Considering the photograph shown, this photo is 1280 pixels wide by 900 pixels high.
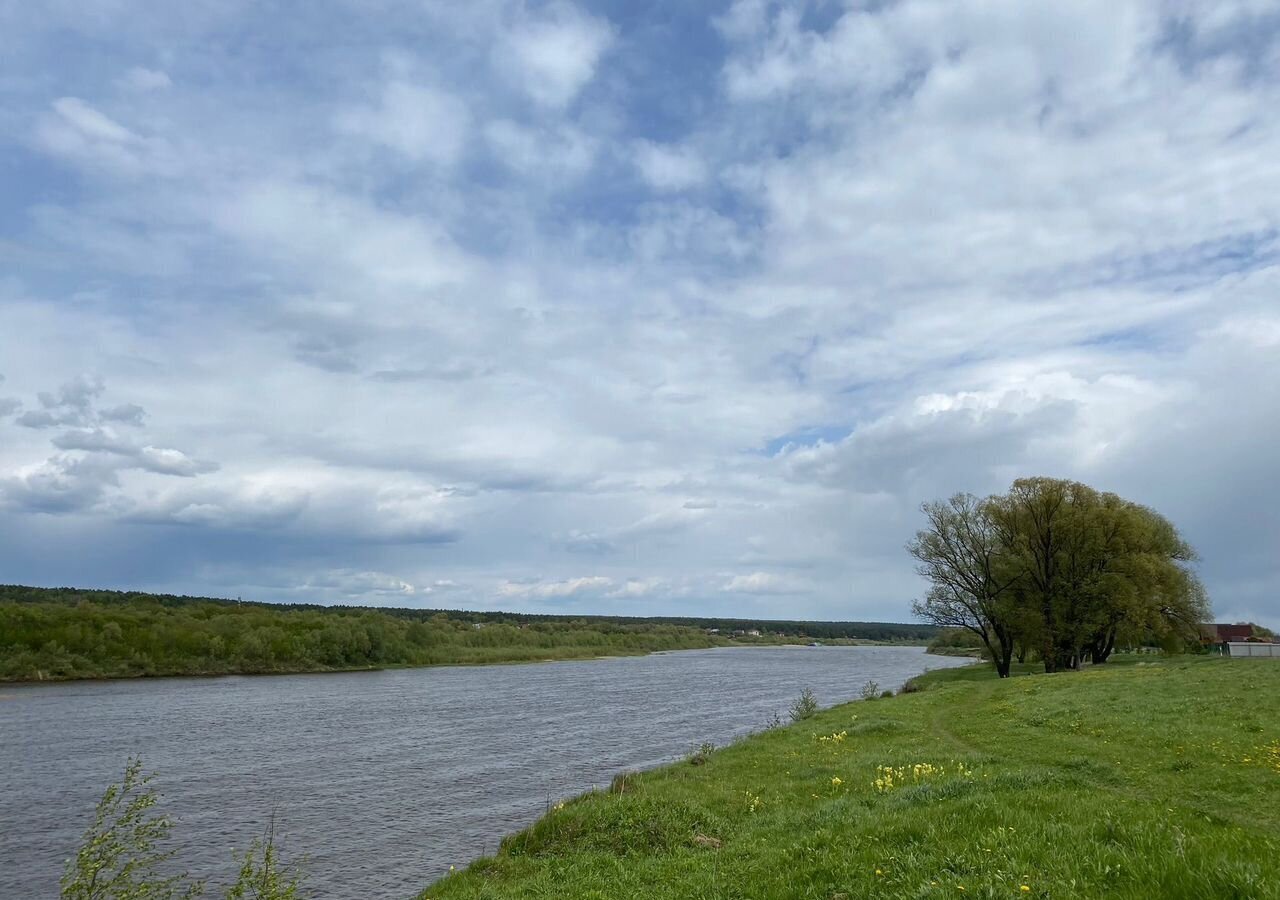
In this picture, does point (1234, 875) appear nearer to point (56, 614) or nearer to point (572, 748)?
point (572, 748)

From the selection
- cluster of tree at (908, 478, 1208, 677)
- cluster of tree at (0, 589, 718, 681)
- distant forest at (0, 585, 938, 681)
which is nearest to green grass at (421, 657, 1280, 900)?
cluster of tree at (908, 478, 1208, 677)

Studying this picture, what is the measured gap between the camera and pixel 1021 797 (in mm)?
11977

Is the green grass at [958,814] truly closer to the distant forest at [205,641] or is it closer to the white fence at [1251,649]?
the white fence at [1251,649]

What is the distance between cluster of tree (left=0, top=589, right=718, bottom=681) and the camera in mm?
87688

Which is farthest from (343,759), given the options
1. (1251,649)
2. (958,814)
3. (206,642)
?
(1251,649)

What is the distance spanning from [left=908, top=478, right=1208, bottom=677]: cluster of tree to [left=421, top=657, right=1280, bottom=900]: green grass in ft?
86.8

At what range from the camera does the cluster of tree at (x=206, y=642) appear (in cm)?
8769

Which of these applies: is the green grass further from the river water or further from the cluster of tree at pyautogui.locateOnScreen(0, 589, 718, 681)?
the cluster of tree at pyautogui.locateOnScreen(0, 589, 718, 681)

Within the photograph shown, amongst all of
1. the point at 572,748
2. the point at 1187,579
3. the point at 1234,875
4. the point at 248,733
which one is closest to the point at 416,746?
the point at 572,748

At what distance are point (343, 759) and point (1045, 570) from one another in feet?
172

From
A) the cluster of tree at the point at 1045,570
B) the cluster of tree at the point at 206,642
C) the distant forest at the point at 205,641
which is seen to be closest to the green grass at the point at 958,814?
the cluster of tree at the point at 1045,570

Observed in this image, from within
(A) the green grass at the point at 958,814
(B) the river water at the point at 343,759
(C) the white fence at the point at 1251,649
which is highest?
(A) the green grass at the point at 958,814

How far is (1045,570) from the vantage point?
211 ft

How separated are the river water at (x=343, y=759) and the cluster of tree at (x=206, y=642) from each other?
935 centimetres
